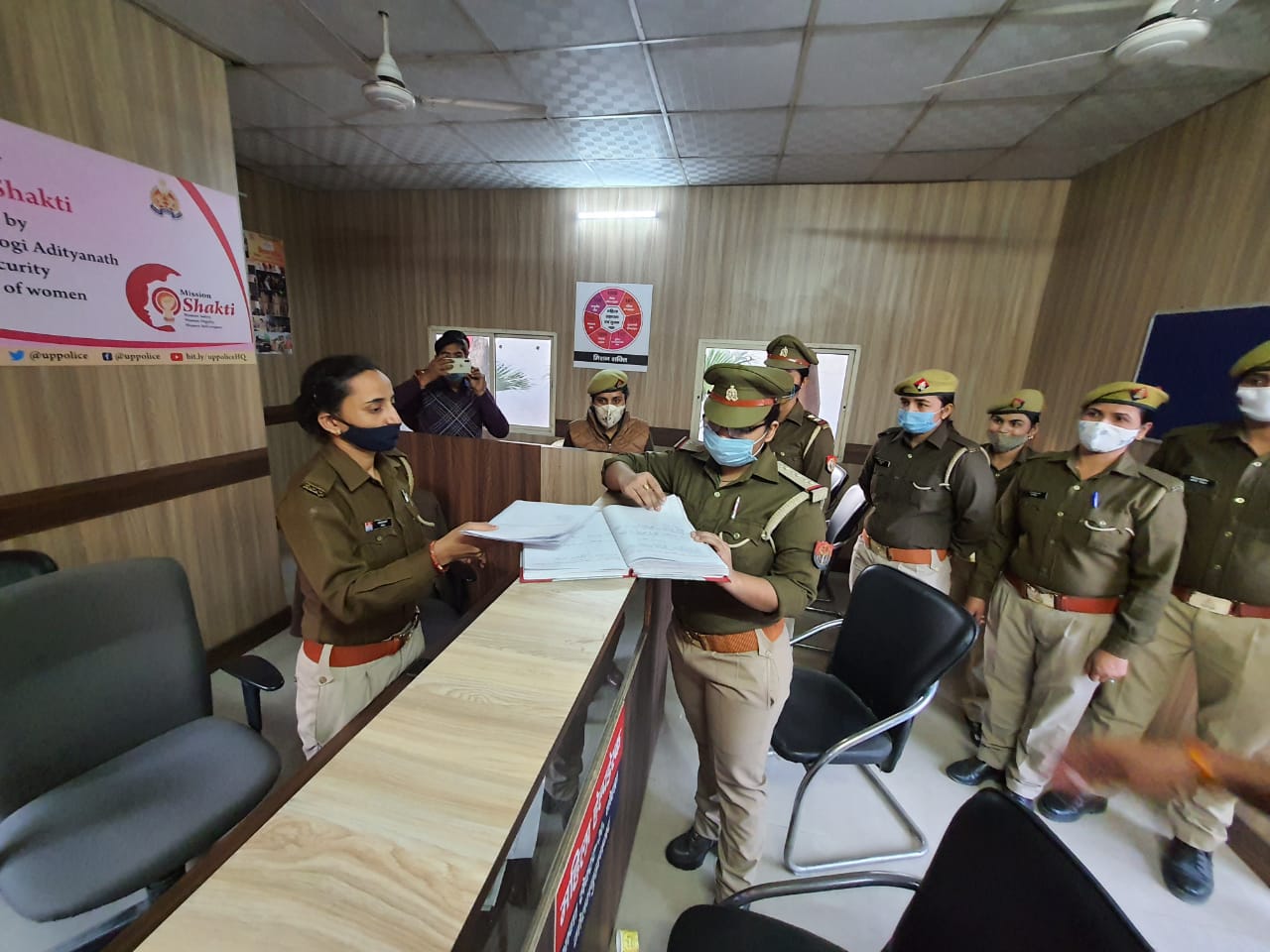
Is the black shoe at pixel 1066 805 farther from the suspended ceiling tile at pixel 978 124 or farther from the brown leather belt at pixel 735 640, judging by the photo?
the suspended ceiling tile at pixel 978 124

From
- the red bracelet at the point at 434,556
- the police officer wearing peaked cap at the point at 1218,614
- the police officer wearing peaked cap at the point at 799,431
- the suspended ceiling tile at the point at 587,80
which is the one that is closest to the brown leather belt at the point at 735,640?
the red bracelet at the point at 434,556

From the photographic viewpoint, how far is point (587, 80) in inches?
97.6

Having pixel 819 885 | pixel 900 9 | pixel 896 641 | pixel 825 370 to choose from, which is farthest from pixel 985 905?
pixel 825 370

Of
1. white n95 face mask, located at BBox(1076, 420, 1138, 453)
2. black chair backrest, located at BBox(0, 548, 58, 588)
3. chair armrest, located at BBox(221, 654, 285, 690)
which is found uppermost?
white n95 face mask, located at BBox(1076, 420, 1138, 453)

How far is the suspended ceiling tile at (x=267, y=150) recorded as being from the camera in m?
3.36

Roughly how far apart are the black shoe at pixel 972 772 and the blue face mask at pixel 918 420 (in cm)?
150

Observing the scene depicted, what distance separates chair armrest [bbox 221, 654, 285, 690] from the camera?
1.36 m

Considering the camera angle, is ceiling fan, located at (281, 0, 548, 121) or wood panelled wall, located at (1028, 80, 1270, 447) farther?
wood panelled wall, located at (1028, 80, 1270, 447)

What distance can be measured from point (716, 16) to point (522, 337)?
10.1 ft

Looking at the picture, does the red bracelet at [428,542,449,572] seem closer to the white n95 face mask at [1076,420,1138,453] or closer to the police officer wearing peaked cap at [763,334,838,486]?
the police officer wearing peaked cap at [763,334,838,486]

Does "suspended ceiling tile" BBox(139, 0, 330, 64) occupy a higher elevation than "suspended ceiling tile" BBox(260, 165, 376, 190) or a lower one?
lower

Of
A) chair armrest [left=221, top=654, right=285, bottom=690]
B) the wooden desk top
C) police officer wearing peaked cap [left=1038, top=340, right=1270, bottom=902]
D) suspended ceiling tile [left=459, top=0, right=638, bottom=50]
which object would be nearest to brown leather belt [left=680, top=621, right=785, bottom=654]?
the wooden desk top

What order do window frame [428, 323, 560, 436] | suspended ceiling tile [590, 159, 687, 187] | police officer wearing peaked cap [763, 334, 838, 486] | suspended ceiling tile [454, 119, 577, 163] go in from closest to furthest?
1. police officer wearing peaked cap [763, 334, 838, 486]
2. suspended ceiling tile [454, 119, 577, 163]
3. suspended ceiling tile [590, 159, 687, 187]
4. window frame [428, 323, 560, 436]

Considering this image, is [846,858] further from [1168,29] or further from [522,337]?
[522,337]
